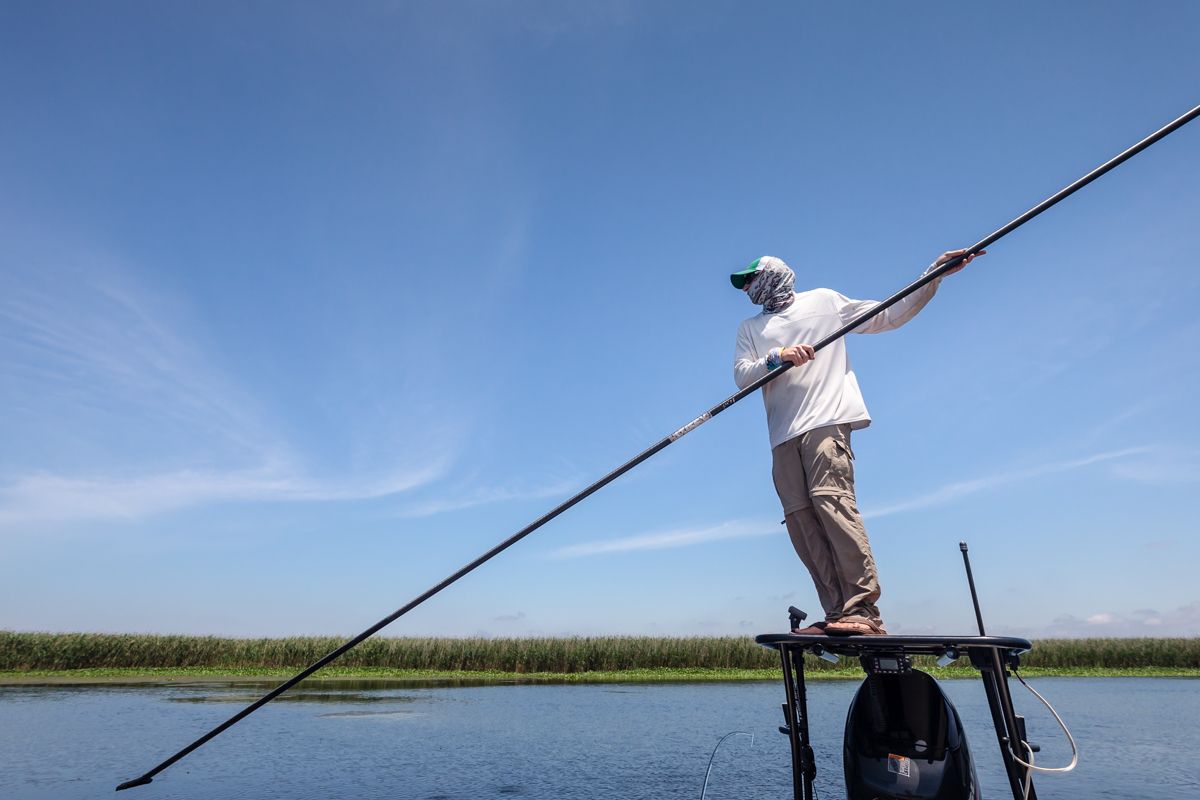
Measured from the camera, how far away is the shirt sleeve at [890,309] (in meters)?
3.62

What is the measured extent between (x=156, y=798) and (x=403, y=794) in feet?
7.33

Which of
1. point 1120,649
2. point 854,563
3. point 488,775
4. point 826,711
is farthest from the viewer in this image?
point 1120,649

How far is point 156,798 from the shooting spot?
636 centimetres

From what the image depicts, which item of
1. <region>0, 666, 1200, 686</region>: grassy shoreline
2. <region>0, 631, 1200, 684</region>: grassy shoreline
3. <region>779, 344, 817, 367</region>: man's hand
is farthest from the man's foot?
<region>0, 631, 1200, 684</region>: grassy shoreline

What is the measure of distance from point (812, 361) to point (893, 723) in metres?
1.75

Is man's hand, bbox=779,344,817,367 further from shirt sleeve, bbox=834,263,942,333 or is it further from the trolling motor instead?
the trolling motor

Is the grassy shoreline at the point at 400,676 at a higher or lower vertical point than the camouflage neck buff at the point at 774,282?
lower

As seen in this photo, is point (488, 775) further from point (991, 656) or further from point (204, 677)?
point (204, 677)

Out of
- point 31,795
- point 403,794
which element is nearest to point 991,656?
point 403,794

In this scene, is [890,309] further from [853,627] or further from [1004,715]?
[1004,715]

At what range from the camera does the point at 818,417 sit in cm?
356

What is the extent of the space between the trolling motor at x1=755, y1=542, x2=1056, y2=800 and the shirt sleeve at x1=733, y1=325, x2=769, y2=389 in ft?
4.12

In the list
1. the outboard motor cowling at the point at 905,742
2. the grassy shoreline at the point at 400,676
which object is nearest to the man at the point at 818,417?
the outboard motor cowling at the point at 905,742

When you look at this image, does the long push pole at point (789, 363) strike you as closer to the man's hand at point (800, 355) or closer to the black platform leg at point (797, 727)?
the man's hand at point (800, 355)
